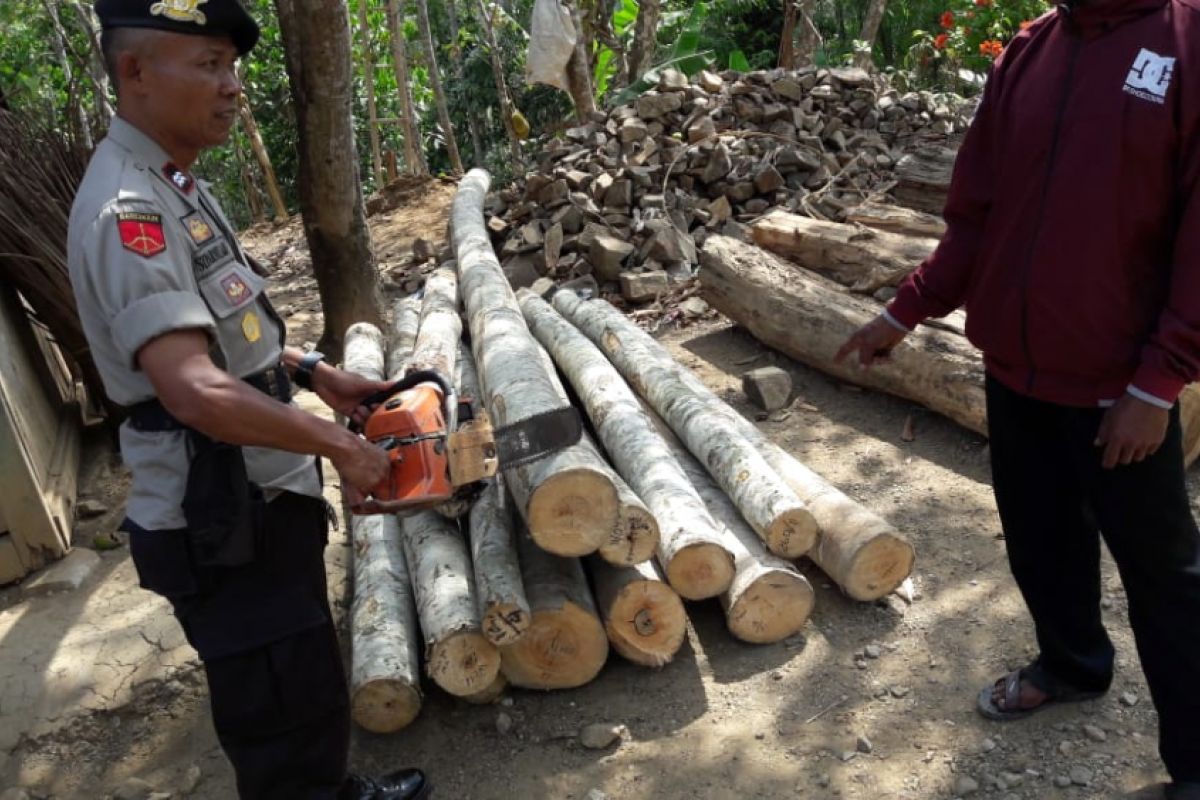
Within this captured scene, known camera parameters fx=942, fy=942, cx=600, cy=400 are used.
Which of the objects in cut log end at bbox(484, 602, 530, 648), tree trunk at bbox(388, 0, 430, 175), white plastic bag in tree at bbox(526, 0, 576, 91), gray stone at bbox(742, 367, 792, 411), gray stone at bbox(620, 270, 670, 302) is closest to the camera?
cut log end at bbox(484, 602, 530, 648)

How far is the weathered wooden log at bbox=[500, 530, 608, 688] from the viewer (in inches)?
124

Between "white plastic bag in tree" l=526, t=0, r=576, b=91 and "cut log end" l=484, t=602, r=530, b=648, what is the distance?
8.50m

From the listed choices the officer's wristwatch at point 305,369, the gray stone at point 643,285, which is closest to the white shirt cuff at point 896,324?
the officer's wristwatch at point 305,369

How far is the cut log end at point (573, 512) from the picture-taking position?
9.97 ft

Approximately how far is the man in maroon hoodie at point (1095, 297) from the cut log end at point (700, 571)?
3.17ft

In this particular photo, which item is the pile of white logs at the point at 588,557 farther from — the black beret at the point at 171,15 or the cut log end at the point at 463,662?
the black beret at the point at 171,15

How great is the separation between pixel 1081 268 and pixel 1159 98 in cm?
38

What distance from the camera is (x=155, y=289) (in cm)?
190

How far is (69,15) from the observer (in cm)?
1772

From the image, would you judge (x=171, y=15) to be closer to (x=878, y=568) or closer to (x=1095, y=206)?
(x=1095, y=206)

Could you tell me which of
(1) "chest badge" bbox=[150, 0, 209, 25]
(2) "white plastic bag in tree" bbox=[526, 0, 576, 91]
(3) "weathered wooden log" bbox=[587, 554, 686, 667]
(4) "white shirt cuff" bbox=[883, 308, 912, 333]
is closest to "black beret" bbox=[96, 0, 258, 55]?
(1) "chest badge" bbox=[150, 0, 209, 25]

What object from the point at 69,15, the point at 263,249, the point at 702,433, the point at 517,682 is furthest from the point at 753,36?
the point at 517,682

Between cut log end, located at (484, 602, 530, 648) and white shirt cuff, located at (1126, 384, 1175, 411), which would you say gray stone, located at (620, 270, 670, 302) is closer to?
cut log end, located at (484, 602, 530, 648)

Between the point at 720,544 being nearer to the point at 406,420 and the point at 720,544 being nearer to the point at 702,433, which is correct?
the point at 702,433
